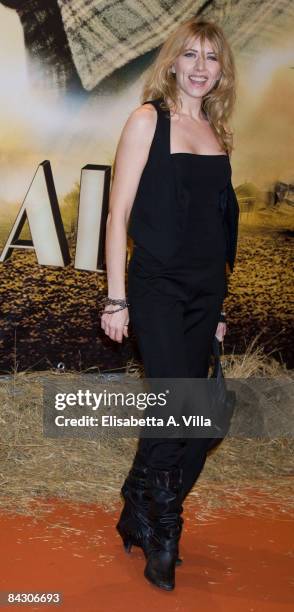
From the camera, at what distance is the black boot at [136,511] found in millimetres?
2678

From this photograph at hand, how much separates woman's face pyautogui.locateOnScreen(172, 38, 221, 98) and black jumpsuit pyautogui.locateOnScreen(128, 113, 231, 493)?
8.5 inches

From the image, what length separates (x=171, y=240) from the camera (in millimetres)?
2469

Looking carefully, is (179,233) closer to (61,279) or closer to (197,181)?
(197,181)

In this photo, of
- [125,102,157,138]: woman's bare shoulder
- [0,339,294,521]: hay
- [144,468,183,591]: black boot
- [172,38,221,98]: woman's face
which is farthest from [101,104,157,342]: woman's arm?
[0,339,294,521]: hay

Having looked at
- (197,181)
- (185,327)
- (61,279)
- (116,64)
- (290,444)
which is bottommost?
Result: (290,444)

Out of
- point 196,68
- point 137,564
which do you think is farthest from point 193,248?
point 137,564

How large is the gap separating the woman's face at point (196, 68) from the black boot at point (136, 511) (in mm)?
1149

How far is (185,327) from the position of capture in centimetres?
253

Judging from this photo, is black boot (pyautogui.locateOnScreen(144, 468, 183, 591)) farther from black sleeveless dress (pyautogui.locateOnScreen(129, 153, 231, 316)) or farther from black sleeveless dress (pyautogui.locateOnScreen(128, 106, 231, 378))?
black sleeveless dress (pyautogui.locateOnScreen(129, 153, 231, 316))

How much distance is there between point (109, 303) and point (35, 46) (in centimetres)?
195

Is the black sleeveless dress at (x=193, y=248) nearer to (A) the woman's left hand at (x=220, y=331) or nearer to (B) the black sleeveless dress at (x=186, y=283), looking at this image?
(B) the black sleeveless dress at (x=186, y=283)

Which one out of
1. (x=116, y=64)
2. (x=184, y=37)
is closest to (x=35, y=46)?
(x=116, y=64)

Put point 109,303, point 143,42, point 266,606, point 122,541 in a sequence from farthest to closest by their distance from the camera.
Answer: point 143,42 → point 122,541 → point 109,303 → point 266,606

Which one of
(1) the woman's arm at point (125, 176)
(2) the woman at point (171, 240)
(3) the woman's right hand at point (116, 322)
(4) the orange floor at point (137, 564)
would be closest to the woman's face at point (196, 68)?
(2) the woman at point (171, 240)
